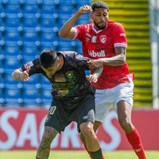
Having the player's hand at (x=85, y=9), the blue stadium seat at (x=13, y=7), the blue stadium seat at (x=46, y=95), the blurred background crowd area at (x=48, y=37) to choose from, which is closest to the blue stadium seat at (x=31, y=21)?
the blurred background crowd area at (x=48, y=37)

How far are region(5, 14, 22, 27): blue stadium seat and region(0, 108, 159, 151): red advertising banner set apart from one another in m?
3.66

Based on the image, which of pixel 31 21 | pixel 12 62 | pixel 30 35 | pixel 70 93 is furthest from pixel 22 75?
pixel 31 21

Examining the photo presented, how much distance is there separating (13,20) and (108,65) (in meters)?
8.15

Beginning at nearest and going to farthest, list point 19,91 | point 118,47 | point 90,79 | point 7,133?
point 90,79, point 118,47, point 7,133, point 19,91

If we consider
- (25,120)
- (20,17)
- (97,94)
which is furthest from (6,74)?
(97,94)

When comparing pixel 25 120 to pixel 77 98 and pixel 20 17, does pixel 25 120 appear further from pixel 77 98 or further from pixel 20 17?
pixel 77 98

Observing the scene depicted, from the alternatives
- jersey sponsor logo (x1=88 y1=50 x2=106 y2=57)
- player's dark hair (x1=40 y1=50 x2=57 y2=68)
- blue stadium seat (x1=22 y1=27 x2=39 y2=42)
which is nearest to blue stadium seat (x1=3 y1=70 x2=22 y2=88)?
blue stadium seat (x1=22 y1=27 x2=39 y2=42)

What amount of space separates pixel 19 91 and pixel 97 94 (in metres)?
6.87

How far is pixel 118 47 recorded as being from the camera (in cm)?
809

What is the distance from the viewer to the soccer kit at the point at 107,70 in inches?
324

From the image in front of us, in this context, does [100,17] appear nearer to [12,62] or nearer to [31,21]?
[12,62]

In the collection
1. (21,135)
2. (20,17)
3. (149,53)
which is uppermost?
(20,17)

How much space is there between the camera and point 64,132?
12.6m

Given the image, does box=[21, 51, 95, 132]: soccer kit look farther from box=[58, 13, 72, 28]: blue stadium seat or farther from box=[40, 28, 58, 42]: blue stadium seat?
box=[58, 13, 72, 28]: blue stadium seat
